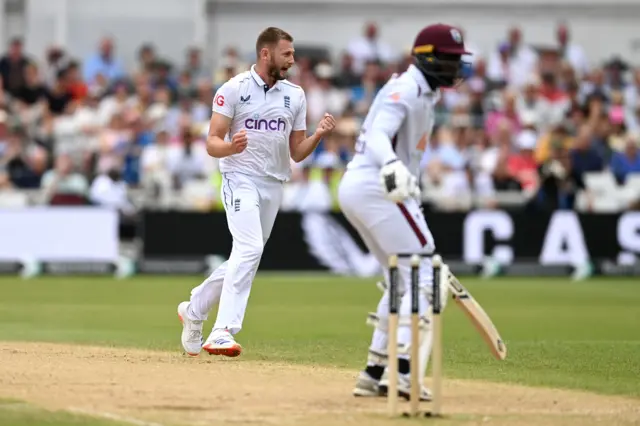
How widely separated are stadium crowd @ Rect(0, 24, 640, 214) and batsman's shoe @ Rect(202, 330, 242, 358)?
1257cm

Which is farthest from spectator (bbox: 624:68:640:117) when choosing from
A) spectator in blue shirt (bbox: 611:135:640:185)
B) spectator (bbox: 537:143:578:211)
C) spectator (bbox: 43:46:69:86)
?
spectator (bbox: 43:46:69:86)

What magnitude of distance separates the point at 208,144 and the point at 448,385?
8.19 feet

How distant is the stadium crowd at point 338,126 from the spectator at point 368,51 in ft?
0.10

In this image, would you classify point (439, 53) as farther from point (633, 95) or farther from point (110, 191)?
point (633, 95)

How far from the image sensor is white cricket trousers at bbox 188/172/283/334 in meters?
9.98

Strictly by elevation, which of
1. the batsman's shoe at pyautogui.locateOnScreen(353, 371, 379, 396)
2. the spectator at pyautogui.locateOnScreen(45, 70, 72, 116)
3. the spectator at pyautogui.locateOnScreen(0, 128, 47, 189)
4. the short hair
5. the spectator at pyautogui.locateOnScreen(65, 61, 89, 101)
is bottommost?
the spectator at pyautogui.locateOnScreen(0, 128, 47, 189)

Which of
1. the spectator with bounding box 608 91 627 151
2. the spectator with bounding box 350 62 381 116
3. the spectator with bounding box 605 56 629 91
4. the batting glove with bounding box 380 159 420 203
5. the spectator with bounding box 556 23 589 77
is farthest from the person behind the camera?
the spectator with bounding box 556 23 589 77

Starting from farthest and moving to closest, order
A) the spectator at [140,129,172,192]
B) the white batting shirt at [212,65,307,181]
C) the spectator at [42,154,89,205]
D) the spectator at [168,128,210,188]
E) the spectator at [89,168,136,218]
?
the spectator at [168,128,210,188]
the spectator at [140,129,172,192]
the spectator at [89,168,136,218]
the spectator at [42,154,89,205]
the white batting shirt at [212,65,307,181]

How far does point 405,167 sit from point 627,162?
16.8 metres

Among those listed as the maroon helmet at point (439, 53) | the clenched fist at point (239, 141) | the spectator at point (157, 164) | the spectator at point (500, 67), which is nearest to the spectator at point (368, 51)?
the spectator at point (500, 67)

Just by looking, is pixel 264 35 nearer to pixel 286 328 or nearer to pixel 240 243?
pixel 240 243

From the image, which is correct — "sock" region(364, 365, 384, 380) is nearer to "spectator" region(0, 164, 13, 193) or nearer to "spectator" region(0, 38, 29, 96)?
"spectator" region(0, 164, 13, 193)

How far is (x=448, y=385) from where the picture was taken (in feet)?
29.8

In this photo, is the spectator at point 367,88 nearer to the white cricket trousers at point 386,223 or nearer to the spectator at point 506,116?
the spectator at point 506,116
